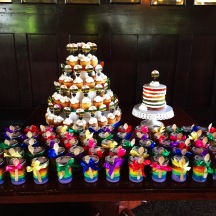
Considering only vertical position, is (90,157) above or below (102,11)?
below

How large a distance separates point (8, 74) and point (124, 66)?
118 centimetres

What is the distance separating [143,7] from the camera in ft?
7.88

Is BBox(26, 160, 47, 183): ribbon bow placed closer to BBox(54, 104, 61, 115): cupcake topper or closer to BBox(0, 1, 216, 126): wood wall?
BBox(54, 104, 61, 115): cupcake topper

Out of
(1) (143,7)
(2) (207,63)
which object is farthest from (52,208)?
(2) (207,63)

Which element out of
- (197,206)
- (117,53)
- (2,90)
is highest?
(117,53)

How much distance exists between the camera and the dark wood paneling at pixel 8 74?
2.50 meters

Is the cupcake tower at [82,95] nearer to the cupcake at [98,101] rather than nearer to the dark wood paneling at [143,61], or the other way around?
the cupcake at [98,101]

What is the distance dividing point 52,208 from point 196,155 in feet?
2.32

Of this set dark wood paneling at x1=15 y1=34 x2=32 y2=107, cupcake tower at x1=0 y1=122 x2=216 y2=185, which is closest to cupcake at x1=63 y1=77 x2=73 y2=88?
cupcake tower at x1=0 y1=122 x2=216 y2=185

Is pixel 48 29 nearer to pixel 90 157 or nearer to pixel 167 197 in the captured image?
pixel 90 157

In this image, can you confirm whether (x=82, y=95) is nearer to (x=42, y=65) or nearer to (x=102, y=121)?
(x=102, y=121)

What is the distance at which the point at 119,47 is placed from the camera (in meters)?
2.54

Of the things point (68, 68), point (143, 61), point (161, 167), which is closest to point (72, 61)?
point (68, 68)

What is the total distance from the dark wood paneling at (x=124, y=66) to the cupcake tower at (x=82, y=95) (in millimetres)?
981
